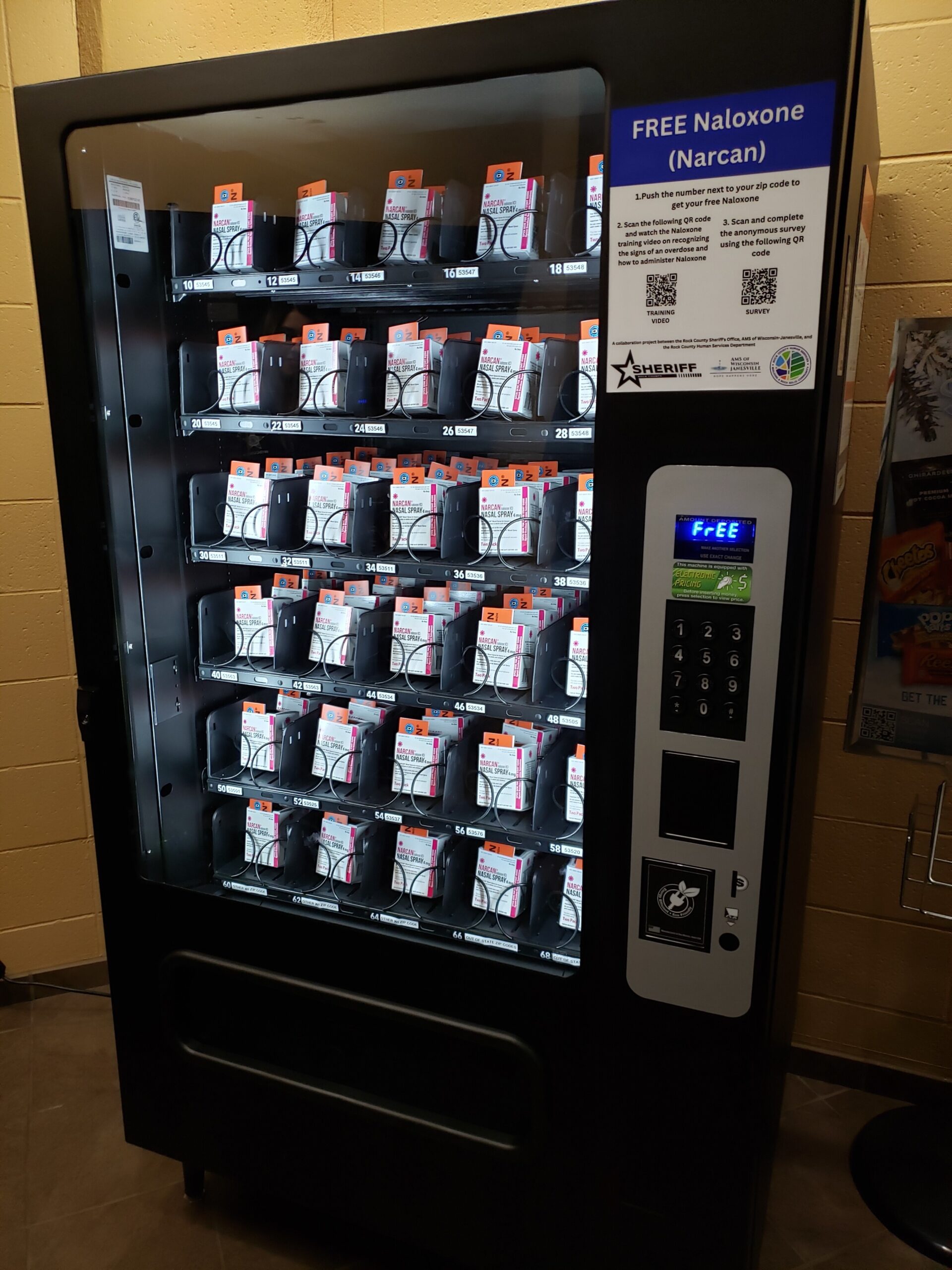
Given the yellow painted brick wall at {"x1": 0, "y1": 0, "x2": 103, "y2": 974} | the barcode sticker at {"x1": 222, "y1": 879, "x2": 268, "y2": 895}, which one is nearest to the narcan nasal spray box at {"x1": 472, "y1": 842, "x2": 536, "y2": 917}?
the barcode sticker at {"x1": 222, "y1": 879, "x2": 268, "y2": 895}

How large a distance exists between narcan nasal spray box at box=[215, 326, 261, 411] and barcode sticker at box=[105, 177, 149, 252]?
218mm

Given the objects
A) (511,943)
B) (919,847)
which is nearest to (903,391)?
(919,847)

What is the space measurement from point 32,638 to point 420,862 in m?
1.42

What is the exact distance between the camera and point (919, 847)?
223cm

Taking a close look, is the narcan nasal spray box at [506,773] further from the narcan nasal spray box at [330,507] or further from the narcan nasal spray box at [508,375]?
the narcan nasal spray box at [508,375]

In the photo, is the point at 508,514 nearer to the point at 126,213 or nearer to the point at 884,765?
the point at 126,213

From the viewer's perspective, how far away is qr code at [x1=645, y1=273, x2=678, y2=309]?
121 cm

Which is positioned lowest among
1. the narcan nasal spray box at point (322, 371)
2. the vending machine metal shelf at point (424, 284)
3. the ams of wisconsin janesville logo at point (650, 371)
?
the ams of wisconsin janesville logo at point (650, 371)

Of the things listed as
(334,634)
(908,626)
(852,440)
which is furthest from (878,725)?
(334,634)

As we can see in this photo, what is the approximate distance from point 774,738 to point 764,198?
0.70m

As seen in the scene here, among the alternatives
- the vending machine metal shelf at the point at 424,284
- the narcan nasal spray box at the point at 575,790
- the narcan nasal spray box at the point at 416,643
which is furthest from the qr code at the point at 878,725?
the vending machine metal shelf at the point at 424,284

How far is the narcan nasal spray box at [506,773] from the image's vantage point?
1.73m

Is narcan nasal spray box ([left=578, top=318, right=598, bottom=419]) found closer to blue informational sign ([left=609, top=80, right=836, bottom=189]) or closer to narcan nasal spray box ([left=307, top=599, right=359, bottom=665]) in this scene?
blue informational sign ([left=609, top=80, right=836, bottom=189])

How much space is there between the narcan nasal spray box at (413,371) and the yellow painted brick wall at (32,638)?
1.20 m
